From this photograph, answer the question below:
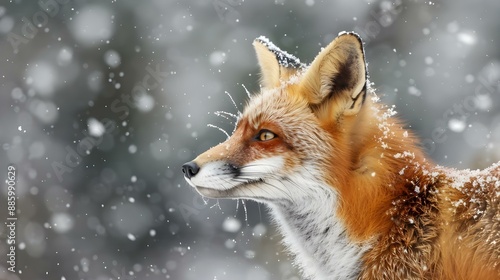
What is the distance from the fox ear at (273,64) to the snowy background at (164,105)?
6074 millimetres

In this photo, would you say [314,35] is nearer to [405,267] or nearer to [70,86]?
[70,86]

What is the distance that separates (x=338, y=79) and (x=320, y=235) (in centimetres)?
80

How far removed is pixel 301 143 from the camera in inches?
114

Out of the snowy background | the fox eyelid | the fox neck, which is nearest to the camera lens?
the fox neck

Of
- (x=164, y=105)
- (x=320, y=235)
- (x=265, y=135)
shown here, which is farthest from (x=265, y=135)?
(x=164, y=105)

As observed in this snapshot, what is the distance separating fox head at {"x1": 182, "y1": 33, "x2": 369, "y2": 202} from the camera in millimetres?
2842

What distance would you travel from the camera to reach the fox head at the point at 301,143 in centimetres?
284

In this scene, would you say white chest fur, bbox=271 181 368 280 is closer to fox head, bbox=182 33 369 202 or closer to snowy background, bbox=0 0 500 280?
fox head, bbox=182 33 369 202

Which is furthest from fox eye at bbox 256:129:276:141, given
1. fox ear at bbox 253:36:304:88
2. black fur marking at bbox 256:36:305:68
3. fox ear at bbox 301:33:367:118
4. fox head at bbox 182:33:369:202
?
black fur marking at bbox 256:36:305:68

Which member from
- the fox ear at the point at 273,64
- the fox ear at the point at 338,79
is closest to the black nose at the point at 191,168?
the fox ear at the point at 338,79

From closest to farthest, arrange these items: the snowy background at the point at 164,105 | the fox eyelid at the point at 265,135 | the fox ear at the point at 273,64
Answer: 1. the fox eyelid at the point at 265,135
2. the fox ear at the point at 273,64
3. the snowy background at the point at 164,105

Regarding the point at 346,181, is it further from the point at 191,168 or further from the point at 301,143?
the point at 191,168

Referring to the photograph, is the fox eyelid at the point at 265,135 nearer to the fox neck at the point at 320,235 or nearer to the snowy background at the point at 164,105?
the fox neck at the point at 320,235

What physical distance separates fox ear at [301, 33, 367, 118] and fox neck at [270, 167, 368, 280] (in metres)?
0.43
